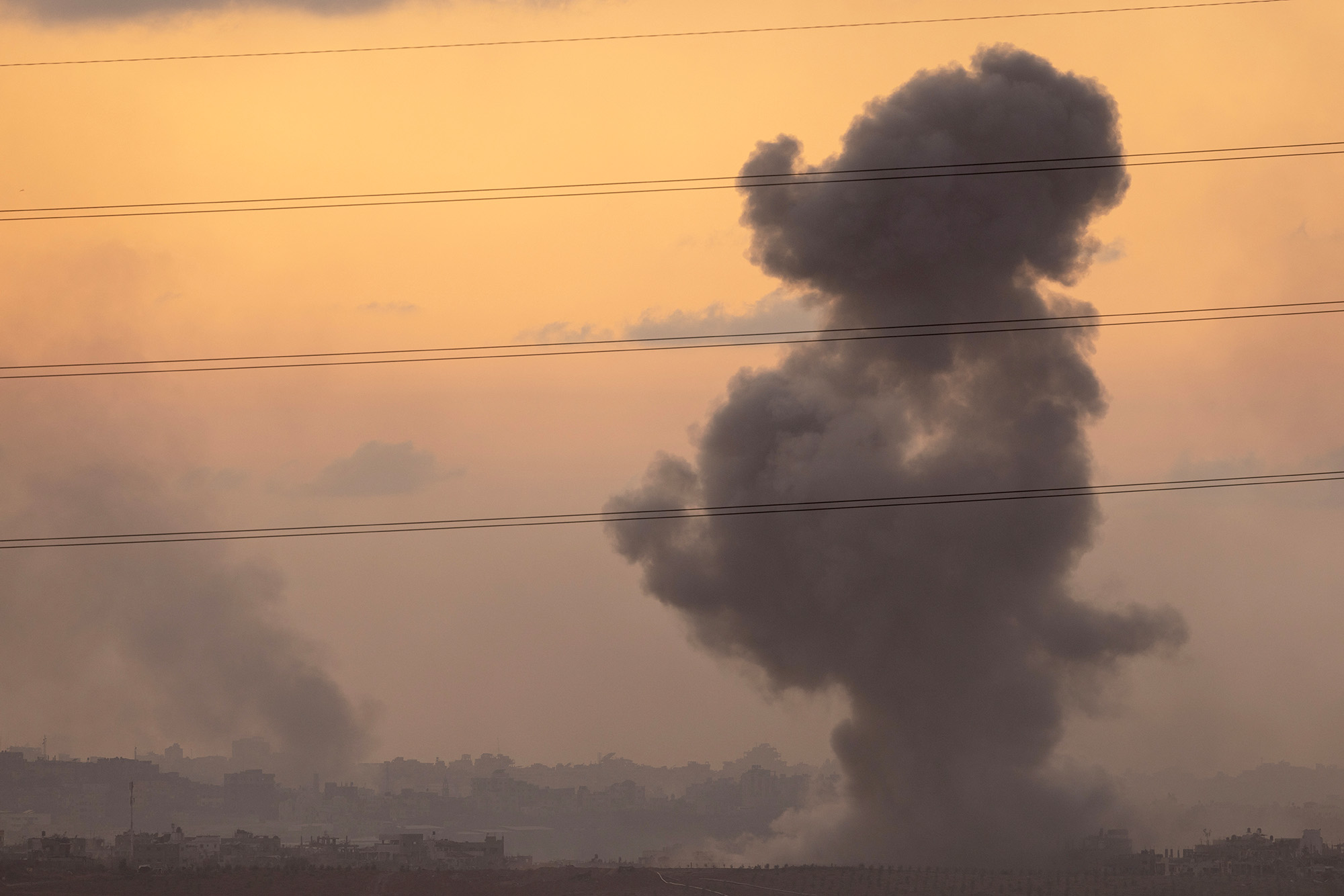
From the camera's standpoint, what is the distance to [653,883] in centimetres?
5425

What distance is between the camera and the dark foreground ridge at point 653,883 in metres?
52.7

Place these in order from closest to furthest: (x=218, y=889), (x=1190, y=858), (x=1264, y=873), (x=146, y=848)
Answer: (x=218, y=889)
(x=1264, y=873)
(x=1190, y=858)
(x=146, y=848)

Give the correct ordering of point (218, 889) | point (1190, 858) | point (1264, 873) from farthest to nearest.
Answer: point (1190, 858) → point (1264, 873) → point (218, 889)

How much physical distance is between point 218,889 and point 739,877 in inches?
917

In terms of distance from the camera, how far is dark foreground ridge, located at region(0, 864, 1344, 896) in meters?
52.7

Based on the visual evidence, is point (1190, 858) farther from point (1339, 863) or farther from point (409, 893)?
point (409, 893)

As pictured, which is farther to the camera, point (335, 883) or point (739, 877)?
point (739, 877)

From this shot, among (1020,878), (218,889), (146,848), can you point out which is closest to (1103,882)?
(1020,878)

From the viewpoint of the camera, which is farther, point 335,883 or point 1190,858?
point 1190,858

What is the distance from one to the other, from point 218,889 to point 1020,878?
36.9 metres

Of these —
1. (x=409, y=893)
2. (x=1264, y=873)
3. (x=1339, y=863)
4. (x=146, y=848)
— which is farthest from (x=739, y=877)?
(x=146, y=848)

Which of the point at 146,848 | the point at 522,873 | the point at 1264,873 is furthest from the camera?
the point at 146,848

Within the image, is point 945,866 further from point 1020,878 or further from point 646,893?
point 646,893

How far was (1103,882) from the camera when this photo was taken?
5900 cm
